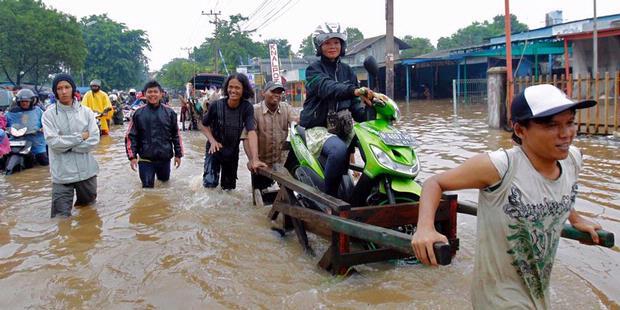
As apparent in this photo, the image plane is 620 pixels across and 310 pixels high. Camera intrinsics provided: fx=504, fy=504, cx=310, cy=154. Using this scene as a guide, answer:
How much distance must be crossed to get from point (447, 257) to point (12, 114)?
9.77 metres

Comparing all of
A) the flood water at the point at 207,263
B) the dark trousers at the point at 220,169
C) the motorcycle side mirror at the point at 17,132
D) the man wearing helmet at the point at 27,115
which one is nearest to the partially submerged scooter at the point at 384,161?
the flood water at the point at 207,263

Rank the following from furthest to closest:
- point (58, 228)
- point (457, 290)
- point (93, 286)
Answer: point (58, 228) → point (93, 286) → point (457, 290)

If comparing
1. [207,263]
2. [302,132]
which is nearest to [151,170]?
[302,132]

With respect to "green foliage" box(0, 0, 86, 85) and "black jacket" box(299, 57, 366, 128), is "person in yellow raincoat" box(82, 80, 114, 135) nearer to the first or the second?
"black jacket" box(299, 57, 366, 128)

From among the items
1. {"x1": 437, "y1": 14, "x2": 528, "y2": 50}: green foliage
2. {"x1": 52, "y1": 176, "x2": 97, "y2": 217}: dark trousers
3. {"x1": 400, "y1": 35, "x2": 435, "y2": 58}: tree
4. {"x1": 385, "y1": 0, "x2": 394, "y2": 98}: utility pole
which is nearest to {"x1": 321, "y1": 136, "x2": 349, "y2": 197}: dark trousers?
{"x1": 52, "y1": 176, "x2": 97, "y2": 217}: dark trousers

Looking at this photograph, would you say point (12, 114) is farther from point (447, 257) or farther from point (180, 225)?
point (447, 257)

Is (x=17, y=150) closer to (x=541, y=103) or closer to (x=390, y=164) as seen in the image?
(x=390, y=164)

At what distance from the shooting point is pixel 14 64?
36031 mm

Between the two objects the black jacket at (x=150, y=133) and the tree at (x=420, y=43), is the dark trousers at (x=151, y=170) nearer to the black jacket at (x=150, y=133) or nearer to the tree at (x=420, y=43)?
the black jacket at (x=150, y=133)

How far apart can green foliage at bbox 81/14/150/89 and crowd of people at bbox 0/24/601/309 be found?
163 feet

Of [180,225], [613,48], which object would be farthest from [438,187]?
[613,48]

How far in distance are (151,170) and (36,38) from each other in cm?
3423

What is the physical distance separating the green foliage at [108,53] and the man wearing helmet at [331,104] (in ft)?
178

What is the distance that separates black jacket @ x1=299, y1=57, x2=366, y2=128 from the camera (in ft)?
13.5
